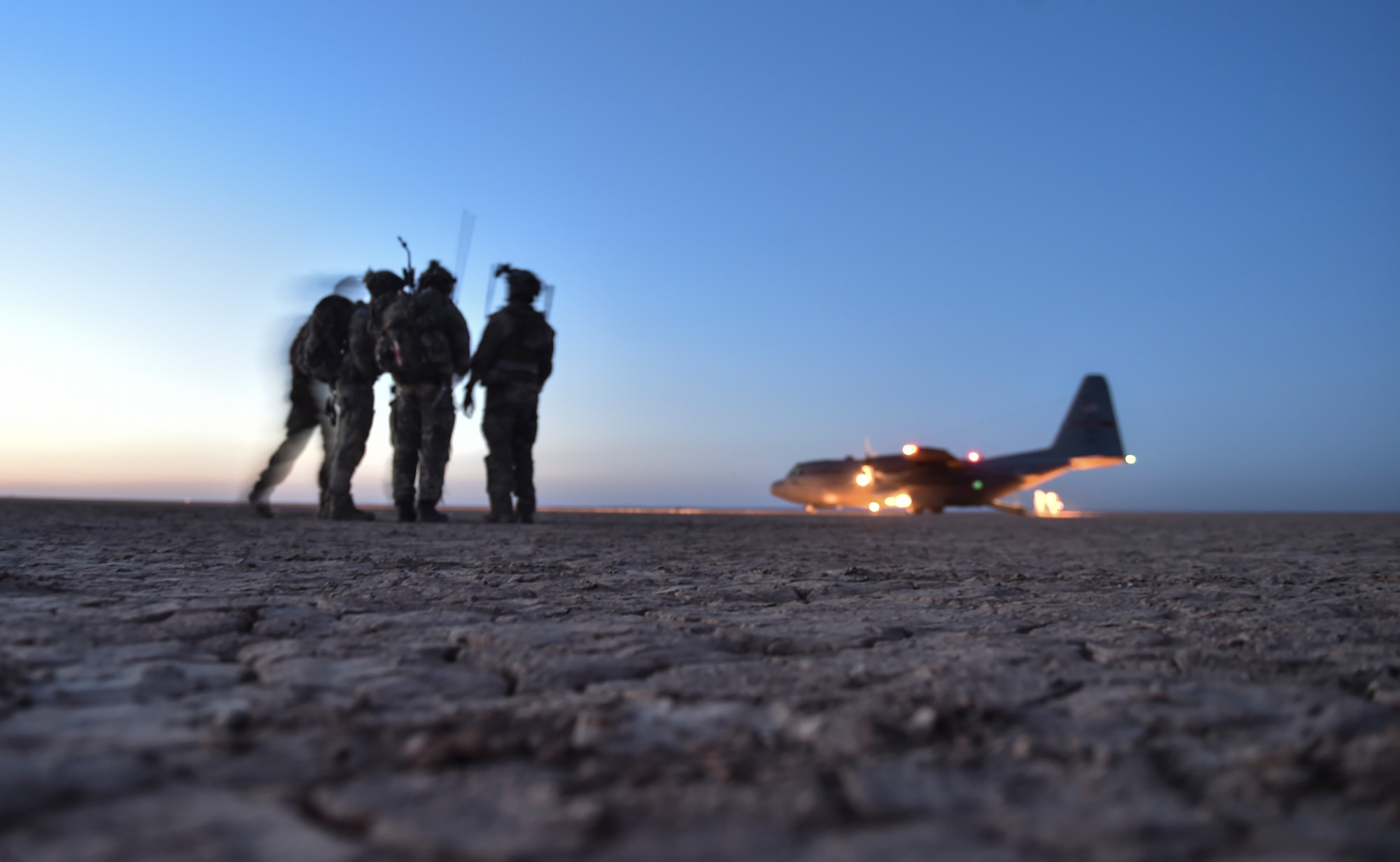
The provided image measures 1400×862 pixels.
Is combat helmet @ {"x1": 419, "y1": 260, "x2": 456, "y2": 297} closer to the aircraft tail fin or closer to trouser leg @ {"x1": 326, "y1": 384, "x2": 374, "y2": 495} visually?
trouser leg @ {"x1": 326, "y1": 384, "x2": 374, "y2": 495}

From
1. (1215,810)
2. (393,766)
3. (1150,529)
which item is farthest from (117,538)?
A: (1150,529)

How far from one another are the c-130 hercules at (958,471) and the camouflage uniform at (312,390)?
16413 millimetres

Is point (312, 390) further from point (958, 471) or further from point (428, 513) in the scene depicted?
point (958, 471)

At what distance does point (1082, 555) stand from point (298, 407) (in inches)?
331

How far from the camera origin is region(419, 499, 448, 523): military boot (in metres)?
8.27

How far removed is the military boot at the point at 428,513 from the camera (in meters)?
8.27

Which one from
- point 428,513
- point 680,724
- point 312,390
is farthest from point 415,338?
point 680,724

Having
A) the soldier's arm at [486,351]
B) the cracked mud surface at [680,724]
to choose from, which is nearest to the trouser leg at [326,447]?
the soldier's arm at [486,351]

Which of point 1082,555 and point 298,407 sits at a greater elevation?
point 298,407

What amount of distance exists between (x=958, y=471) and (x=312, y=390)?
18496 mm

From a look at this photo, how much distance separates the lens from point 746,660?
180cm

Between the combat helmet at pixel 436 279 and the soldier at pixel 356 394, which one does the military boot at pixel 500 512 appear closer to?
the soldier at pixel 356 394

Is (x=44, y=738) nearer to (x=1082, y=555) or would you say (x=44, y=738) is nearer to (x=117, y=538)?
(x=117, y=538)

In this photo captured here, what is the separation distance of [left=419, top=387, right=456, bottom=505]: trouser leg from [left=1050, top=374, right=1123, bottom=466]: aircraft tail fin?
74.6 ft
